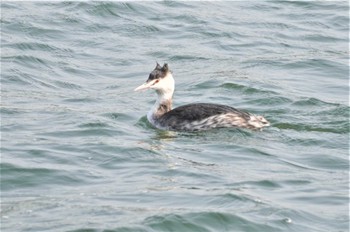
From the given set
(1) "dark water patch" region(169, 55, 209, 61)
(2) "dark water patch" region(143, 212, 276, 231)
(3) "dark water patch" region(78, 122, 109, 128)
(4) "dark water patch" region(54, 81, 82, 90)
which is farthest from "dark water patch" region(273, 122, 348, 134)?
(1) "dark water patch" region(169, 55, 209, 61)

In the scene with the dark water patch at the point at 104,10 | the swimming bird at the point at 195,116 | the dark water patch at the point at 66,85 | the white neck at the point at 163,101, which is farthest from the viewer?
the dark water patch at the point at 104,10

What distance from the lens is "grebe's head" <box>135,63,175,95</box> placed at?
679 inches

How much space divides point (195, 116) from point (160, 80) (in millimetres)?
1094

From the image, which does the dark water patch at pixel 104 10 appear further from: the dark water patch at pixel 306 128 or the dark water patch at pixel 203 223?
the dark water patch at pixel 203 223

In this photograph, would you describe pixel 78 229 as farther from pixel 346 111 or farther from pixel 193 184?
pixel 346 111

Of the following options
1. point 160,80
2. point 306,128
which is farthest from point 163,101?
point 306,128

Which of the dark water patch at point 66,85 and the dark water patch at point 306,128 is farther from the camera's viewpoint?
the dark water patch at point 66,85

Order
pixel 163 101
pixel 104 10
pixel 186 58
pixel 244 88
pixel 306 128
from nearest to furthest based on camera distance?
pixel 306 128 < pixel 163 101 < pixel 244 88 < pixel 186 58 < pixel 104 10

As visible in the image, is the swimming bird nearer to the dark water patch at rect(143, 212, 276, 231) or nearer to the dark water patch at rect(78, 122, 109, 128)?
the dark water patch at rect(78, 122, 109, 128)

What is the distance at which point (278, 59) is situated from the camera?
22547 mm

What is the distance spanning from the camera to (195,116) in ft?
54.4

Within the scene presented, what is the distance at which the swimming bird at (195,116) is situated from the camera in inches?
646

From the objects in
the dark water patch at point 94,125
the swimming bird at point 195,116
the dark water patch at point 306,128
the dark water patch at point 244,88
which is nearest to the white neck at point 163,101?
the swimming bird at point 195,116

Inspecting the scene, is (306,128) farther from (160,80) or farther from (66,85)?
(66,85)
